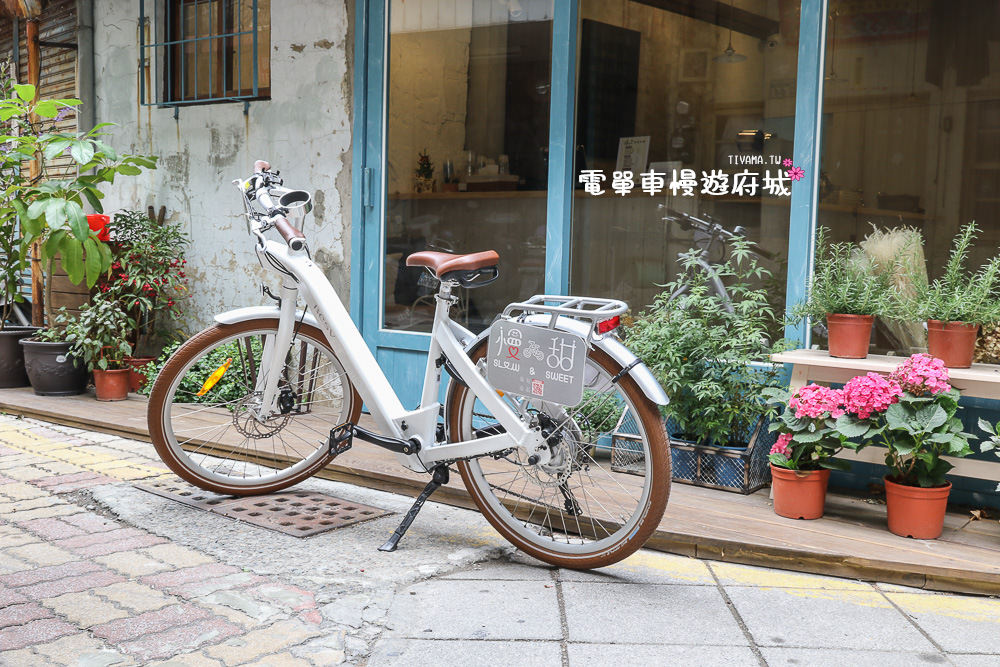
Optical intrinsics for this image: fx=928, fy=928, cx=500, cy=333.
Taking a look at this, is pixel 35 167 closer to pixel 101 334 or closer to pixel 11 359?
pixel 11 359

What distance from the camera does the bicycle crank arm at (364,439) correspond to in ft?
10.8

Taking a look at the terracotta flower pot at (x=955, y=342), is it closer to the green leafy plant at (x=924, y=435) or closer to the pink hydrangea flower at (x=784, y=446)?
the green leafy plant at (x=924, y=435)

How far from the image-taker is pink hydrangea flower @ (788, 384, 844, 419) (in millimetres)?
3320

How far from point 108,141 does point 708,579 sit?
5.68 m

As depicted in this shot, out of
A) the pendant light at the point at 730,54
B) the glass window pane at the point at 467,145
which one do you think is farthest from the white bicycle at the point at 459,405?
the pendant light at the point at 730,54

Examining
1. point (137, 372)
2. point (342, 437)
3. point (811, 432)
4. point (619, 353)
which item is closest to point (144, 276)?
point (137, 372)

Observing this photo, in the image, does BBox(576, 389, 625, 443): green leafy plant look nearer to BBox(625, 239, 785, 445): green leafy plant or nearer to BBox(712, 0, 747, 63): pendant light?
BBox(625, 239, 785, 445): green leafy plant

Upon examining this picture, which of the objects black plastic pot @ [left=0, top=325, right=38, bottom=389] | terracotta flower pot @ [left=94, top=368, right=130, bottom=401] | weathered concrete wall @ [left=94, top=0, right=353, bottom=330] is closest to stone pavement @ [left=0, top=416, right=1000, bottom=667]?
terracotta flower pot @ [left=94, top=368, right=130, bottom=401]

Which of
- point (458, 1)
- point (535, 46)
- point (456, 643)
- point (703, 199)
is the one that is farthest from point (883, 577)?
point (458, 1)

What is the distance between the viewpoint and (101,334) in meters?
5.76

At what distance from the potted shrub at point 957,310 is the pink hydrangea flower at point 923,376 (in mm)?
130

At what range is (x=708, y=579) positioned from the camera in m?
3.01

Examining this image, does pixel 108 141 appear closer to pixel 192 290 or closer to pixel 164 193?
pixel 164 193

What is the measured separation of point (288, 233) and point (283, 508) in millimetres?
1091
